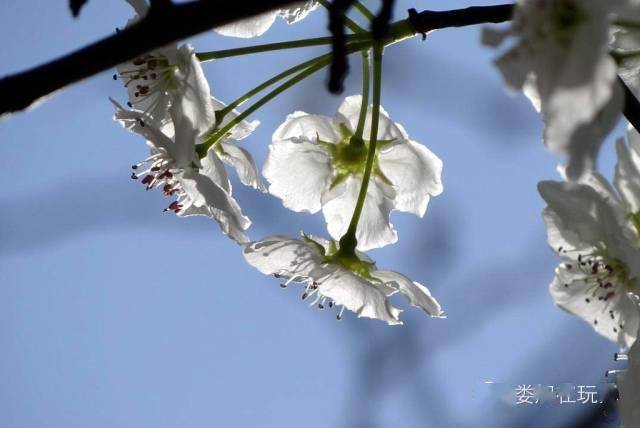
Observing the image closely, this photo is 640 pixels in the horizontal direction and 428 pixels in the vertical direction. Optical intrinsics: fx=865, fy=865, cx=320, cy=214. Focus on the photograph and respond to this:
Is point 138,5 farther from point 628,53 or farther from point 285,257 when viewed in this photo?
point 628,53

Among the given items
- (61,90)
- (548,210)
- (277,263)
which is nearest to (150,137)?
(277,263)

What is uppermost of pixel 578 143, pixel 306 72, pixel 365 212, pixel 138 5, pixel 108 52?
pixel 138 5

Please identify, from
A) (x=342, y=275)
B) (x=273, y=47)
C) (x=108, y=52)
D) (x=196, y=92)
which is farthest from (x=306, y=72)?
(x=108, y=52)

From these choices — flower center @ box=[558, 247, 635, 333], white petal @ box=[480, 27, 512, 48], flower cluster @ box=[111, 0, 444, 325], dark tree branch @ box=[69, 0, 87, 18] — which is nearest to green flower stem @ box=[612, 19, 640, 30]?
white petal @ box=[480, 27, 512, 48]

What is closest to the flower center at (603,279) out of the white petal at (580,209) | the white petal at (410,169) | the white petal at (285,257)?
the white petal at (580,209)

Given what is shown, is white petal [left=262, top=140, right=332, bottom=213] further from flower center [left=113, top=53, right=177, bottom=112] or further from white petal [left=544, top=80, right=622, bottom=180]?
white petal [left=544, top=80, right=622, bottom=180]

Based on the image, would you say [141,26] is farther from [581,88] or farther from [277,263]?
[277,263]

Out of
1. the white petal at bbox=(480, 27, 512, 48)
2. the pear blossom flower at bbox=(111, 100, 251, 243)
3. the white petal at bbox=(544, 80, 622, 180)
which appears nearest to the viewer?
the white petal at bbox=(544, 80, 622, 180)
